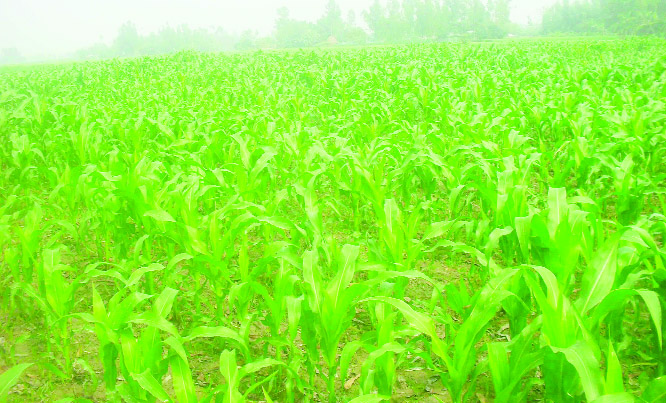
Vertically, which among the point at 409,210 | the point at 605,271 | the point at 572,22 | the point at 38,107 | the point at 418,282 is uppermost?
the point at 572,22

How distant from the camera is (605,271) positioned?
168cm

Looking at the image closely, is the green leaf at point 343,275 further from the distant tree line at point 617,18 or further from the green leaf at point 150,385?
the distant tree line at point 617,18

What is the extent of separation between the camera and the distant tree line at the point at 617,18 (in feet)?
112

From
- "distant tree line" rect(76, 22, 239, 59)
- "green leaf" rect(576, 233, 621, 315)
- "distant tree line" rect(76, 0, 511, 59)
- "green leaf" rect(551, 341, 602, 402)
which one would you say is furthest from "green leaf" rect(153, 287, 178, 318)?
"distant tree line" rect(76, 22, 239, 59)

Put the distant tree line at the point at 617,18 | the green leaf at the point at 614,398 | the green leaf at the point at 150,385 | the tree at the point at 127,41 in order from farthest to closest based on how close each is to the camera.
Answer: the tree at the point at 127,41 < the distant tree line at the point at 617,18 < the green leaf at the point at 150,385 < the green leaf at the point at 614,398

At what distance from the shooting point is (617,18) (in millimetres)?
42750

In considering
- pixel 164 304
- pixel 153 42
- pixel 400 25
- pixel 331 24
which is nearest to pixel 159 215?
pixel 164 304

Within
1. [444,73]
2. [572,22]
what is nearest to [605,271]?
[444,73]

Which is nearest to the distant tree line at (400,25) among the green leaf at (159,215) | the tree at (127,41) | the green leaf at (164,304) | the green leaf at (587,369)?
the tree at (127,41)

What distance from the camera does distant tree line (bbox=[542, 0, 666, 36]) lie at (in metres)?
34.0

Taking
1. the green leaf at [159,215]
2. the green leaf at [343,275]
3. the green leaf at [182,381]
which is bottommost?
the green leaf at [182,381]

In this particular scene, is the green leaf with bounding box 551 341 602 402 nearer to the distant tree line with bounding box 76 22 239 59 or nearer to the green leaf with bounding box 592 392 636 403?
the green leaf with bounding box 592 392 636 403

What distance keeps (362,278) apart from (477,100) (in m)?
5.06

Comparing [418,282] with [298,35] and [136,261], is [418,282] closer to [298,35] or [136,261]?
[136,261]
